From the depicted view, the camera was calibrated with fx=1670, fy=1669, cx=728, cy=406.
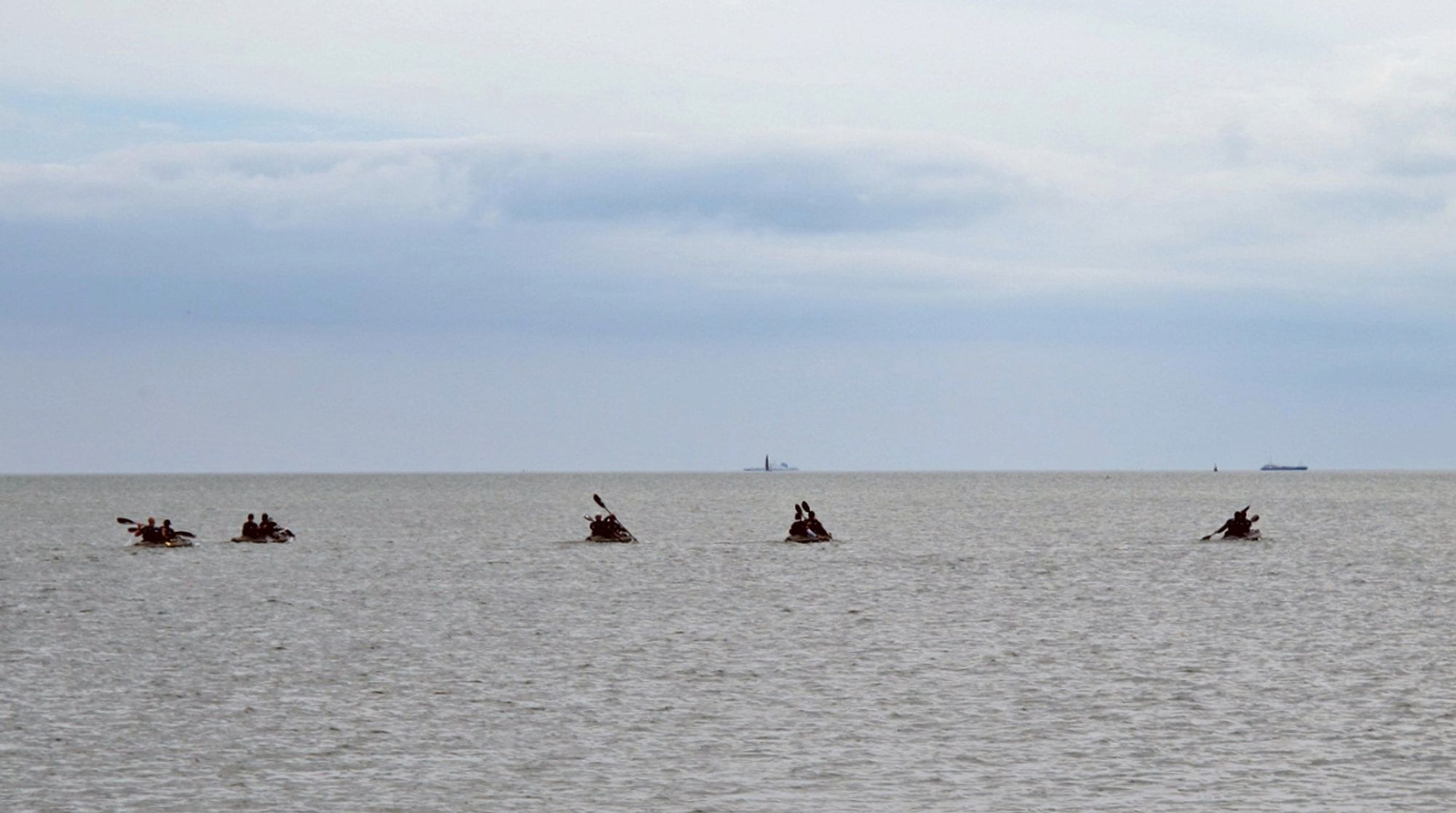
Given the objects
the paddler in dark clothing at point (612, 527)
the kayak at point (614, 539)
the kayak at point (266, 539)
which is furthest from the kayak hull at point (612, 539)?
the kayak at point (266, 539)

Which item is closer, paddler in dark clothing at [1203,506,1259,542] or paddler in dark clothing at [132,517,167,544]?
paddler in dark clothing at [132,517,167,544]

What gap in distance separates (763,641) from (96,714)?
58.5 feet

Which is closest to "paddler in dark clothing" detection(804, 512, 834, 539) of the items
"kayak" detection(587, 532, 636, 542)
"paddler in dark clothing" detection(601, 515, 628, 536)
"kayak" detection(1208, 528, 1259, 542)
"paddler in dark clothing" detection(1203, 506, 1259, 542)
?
"kayak" detection(587, 532, 636, 542)

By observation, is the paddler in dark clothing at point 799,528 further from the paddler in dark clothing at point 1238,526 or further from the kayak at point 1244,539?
the kayak at point 1244,539

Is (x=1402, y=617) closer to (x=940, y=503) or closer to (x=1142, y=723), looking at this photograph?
(x=1142, y=723)

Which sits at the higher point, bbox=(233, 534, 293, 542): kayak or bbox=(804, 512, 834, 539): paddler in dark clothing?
bbox=(804, 512, 834, 539): paddler in dark clothing

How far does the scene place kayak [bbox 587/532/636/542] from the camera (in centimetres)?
9606

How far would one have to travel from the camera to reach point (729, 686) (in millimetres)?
35312

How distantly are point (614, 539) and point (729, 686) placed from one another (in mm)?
61189

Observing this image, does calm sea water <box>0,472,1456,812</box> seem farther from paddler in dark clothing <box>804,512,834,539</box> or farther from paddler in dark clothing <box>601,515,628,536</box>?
paddler in dark clothing <box>601,515,628,536</box>

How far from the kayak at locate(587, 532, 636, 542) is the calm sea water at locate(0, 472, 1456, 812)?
1763cm

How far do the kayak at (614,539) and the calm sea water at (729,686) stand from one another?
17.6m

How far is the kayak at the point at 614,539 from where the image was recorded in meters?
96.1

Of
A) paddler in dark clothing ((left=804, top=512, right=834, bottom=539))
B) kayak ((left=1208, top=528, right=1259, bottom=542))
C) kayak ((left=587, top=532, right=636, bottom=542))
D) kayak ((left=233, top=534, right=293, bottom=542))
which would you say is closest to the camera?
paddler in dark clothing ((left=804, top=512, right=834, bottom=539))
